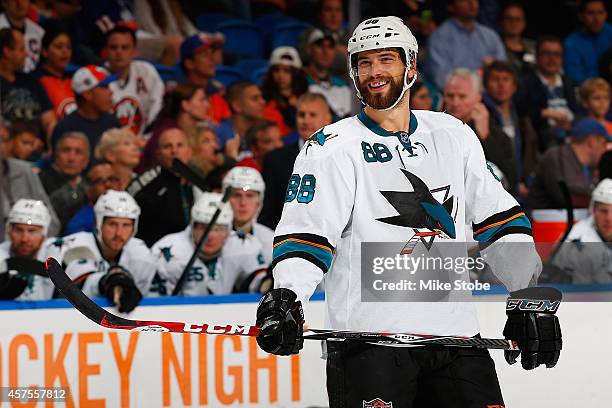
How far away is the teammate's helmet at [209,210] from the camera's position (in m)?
5.18

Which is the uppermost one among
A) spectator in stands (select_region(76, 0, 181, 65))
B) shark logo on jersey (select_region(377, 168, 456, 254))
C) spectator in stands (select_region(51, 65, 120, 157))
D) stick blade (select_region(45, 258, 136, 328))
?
spectator in stands (select_region(76, 0, 181, 65))

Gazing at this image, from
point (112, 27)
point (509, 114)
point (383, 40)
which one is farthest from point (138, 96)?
point (383, 40)

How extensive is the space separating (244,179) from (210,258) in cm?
51

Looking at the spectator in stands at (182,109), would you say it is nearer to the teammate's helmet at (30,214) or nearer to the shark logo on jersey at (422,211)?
the teammate's helmet at (30,214)

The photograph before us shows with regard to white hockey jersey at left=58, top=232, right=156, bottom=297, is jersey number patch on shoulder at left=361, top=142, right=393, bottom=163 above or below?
below

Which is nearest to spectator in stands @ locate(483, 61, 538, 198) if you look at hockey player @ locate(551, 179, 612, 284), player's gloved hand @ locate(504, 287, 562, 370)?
hockey player @ locate(551, 179, 612, 284)

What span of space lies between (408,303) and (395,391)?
241 mm

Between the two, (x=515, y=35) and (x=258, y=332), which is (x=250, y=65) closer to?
(x=515, y=35)

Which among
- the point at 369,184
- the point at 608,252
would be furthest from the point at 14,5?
the point at 369,184

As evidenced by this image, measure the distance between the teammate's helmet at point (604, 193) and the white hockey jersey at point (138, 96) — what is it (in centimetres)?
231

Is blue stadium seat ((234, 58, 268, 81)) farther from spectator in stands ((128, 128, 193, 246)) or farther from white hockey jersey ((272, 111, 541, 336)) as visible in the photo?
white hockey jersey ((272, 111, 541, 336))

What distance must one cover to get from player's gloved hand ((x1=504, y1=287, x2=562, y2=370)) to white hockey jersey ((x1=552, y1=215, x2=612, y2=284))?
73.7 inches

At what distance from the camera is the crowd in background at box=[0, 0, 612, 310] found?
545 centimetres

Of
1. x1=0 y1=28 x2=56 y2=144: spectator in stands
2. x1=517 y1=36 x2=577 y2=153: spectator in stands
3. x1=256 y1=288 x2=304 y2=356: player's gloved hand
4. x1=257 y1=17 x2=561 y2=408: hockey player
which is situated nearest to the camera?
x1=256 y1=288 x2=304 y2=356: player's gloved hand
